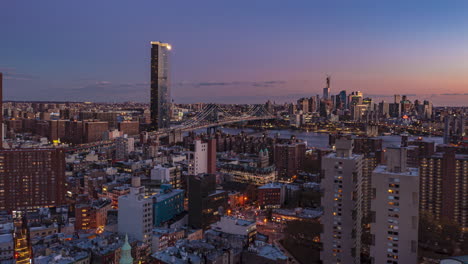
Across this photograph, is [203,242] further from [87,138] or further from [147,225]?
[87,138]

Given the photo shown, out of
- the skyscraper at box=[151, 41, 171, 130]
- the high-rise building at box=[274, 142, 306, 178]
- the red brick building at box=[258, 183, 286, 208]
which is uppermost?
the skyscraper at box=[151, 41, 171, 130]

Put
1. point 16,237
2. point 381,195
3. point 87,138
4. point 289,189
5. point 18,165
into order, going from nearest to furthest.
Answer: point 381,195 < point 16,237 < point 18,165 < point 289,189 < point 87,138

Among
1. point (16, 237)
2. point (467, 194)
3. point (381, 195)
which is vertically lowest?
point (16, 237)

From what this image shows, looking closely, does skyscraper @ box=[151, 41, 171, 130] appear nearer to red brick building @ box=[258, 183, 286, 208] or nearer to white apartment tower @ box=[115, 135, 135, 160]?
white apartment tower @ box=[115, 135, 135, 160]

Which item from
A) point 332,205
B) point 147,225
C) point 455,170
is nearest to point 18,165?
point 147,225

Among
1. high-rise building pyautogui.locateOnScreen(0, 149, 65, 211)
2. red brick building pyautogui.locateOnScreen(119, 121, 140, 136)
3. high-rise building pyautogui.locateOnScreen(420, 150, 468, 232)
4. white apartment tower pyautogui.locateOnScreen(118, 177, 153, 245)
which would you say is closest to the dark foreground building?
white apartment tower pyautogui.locateOnScreen(118, 177, 153, 245)

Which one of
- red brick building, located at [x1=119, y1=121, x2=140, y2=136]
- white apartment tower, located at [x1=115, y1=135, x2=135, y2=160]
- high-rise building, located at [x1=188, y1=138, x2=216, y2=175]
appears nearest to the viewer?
high-rise building, located at [x1=188, y1=138, x2=216, y2=175]

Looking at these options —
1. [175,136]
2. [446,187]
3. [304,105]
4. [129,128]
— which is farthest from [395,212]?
[304,105]
